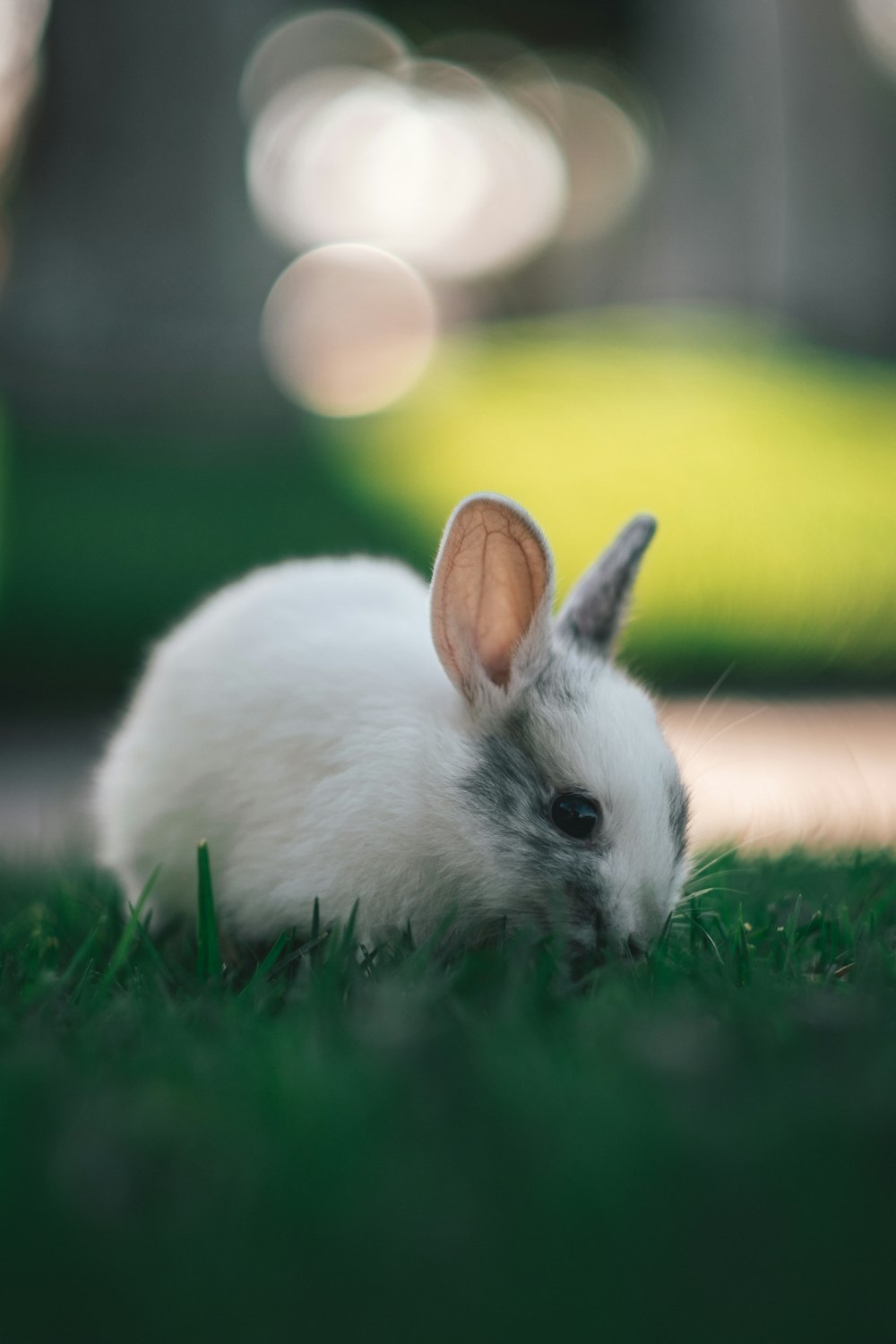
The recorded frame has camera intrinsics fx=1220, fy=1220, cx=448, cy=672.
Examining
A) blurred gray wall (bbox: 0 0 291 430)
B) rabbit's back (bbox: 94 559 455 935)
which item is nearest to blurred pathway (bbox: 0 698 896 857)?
rabbit's back (bbox: 94 559 455 935)

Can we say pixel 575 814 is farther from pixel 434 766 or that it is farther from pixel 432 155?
pixel 432 155

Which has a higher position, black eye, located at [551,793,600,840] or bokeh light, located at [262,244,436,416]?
bokeh light, located at [262,244,436,416]

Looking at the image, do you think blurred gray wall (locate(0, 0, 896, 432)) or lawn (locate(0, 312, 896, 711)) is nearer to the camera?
lawn (locate(0, 312, 896, 711))

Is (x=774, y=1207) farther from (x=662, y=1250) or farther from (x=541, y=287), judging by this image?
(x=541, y=287)

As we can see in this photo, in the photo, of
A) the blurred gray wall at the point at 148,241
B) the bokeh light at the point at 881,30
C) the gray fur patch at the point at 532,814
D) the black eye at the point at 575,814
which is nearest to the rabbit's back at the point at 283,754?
the gray fur patch at the point at 532,814

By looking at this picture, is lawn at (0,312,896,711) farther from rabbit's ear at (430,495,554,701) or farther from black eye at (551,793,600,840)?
black eye at (551,793,600,840)
